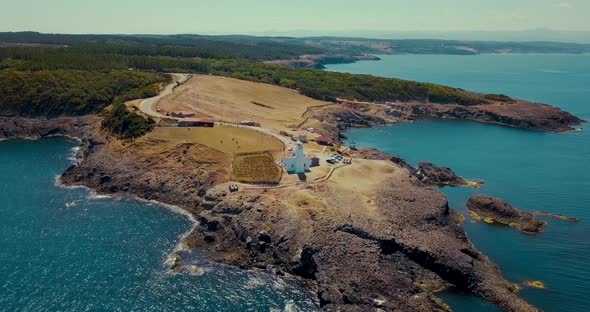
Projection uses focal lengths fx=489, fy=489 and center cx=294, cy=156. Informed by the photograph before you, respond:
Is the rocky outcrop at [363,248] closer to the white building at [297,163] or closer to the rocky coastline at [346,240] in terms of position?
the rocky coastline at [346,240]

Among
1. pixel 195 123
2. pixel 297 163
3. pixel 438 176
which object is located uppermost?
pixel 195 123

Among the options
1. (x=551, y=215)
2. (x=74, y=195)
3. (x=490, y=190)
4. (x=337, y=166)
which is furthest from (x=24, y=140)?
(x=551, y=215)

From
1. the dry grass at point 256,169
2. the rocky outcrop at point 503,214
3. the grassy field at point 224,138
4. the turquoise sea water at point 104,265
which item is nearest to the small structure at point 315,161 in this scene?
the dry grass at point 256,169

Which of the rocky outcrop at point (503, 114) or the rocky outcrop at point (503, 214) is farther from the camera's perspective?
the rocky outcrop at point (503, 114)

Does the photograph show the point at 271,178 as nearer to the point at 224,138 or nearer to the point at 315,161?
the point at 315,161

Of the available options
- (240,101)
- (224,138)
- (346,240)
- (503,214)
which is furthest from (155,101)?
(503,214)

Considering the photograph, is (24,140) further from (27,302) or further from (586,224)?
(586,224)
